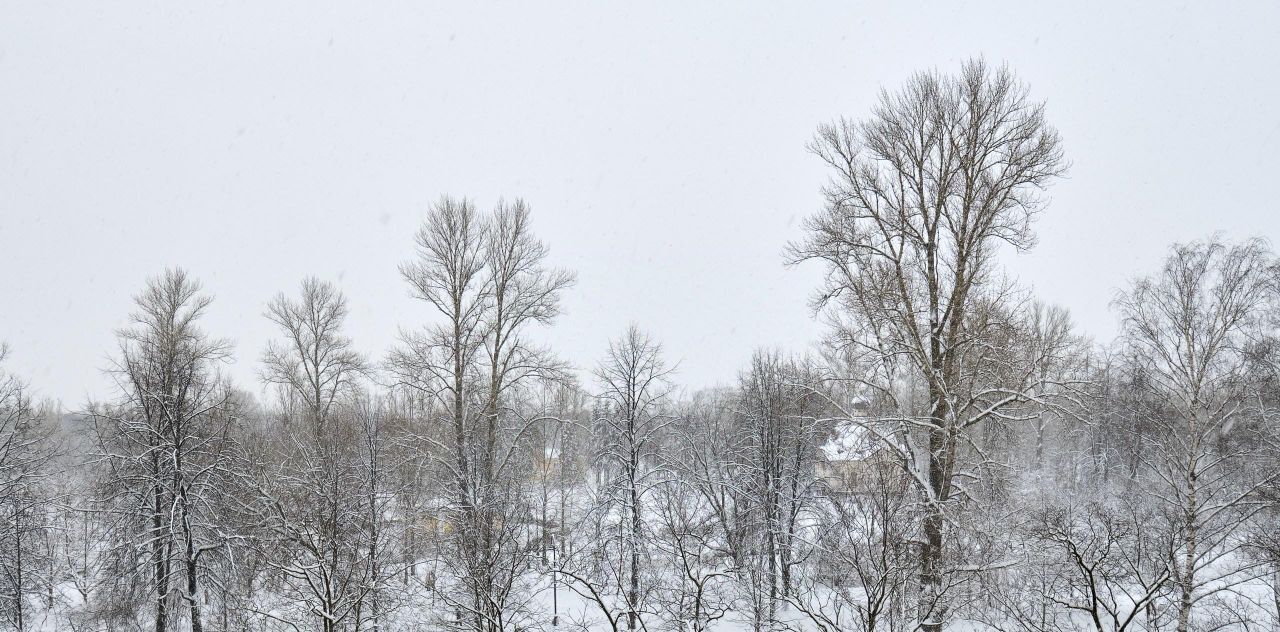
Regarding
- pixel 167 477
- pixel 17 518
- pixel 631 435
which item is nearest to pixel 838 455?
Answer: pixel 631 435

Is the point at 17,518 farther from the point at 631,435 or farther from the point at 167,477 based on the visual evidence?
the point at 631,435

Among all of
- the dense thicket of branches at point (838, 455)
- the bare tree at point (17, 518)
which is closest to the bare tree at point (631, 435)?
the dense thicket of branches at point (838, 455)

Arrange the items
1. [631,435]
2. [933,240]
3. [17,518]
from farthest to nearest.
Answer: [631,435] < [17,518] < [933,240]

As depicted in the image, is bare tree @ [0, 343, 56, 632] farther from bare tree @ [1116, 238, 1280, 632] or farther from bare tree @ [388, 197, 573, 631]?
bare tree @ [1116, 238, 1280, 632]

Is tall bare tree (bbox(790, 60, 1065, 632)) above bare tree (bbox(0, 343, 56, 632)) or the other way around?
above

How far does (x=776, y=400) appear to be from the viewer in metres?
23.3

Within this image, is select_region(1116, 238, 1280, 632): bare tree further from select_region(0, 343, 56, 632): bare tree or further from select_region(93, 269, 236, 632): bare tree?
select_region(0, 343, 56, 632): bare tree

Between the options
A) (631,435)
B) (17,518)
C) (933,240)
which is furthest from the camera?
(631,435)

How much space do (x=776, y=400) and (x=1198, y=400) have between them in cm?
1176

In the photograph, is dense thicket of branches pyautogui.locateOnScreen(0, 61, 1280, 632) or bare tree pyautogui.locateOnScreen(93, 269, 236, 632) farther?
bare tree pyautogui.locateOnScreen(93, 269, 236, 632)

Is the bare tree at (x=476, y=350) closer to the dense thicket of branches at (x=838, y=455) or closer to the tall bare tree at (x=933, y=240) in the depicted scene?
the dense thicket of branches at (x=838, y=455)

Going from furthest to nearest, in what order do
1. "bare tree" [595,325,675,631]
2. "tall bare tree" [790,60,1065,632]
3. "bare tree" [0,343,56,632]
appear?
1. "bare tree" [595,325,675,631]
2. "bare tree" [0,343,56,632]
3. "tall bare tree" [790,60,1065,632]

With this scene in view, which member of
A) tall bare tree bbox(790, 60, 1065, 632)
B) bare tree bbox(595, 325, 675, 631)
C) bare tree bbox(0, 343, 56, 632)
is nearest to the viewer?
tall bare tree bbox(790, 60, 1065, 632)

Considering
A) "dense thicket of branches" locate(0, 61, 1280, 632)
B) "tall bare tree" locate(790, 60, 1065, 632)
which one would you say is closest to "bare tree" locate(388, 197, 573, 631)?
"dense thicket of branches" locate(0, 61, 1280, 632)
